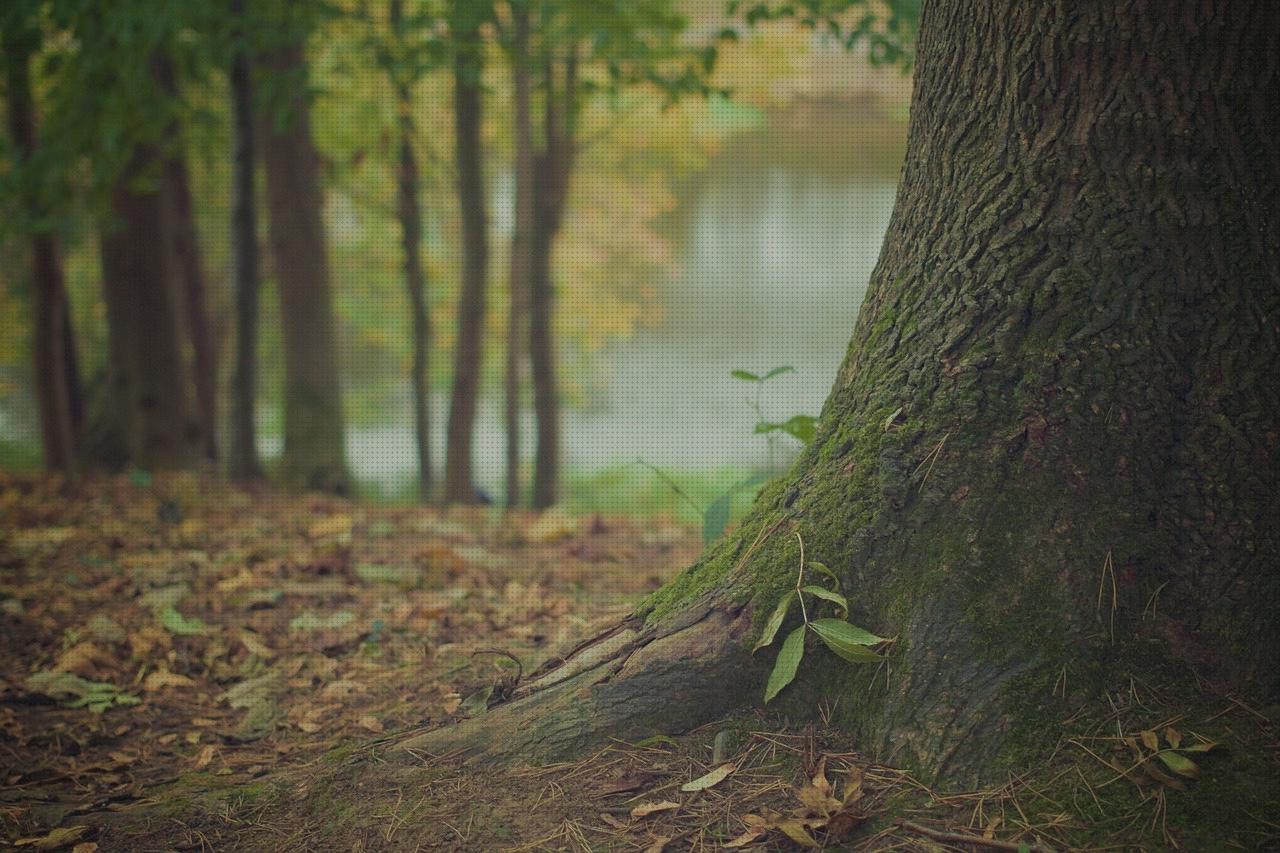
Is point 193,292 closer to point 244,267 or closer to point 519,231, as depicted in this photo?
point 244,267

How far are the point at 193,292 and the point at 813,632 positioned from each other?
10.4 metres

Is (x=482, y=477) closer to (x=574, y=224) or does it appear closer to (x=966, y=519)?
(x=574, y=224)

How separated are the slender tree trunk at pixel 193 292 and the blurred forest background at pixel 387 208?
0.11 ft

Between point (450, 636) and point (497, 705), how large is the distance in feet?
2.68

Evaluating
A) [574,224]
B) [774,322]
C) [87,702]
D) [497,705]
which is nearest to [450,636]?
[497,705]

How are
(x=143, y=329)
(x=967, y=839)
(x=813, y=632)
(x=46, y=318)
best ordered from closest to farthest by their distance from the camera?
(x=967, y=839), (x=813, y=632), (x=143, y=329), (x=46, y=318)

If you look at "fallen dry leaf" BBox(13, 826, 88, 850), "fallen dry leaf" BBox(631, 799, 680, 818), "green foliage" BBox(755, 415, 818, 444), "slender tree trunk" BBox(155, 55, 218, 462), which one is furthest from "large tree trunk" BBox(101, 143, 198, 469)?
"fallen dry leaf" BBox(631, 799, 680, 818)

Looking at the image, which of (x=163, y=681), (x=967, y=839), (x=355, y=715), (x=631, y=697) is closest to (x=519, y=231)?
(x=163, y=681)

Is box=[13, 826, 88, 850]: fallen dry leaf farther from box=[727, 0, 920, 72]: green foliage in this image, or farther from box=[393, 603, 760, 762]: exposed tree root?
box=[727, 0, 920, 72]: green foliage

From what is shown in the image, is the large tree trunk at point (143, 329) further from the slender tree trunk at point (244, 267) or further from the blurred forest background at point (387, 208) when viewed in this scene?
the slender tree trunk at point (244, 267)

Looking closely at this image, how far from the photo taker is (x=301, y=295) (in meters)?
7.16

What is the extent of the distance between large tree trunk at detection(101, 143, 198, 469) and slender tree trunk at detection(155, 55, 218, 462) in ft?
5.70

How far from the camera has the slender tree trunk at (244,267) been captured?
664 cm

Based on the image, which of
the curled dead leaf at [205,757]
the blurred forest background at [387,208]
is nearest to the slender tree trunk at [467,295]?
the blurred forest background at [387,208]
